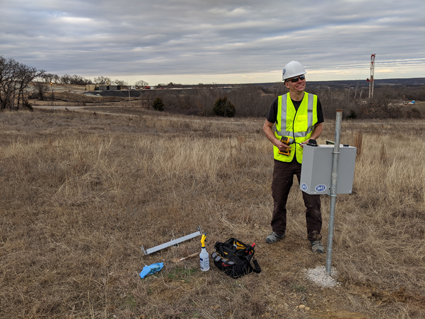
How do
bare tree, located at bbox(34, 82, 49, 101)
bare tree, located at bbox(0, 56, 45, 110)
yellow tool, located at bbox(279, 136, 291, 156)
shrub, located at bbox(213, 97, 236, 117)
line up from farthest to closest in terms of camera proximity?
bare tree, located at bbox(34, 82, 49, 101) < shrub, located at bbox(213, 97, 236, 117) < bare tree, located at bbox(0, 56, 45, 110) < yellow tool, located at bbox(279, 136, 291, 156)

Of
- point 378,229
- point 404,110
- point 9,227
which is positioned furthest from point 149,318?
point 404,110

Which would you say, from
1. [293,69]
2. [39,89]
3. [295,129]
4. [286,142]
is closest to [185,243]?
[286,142]

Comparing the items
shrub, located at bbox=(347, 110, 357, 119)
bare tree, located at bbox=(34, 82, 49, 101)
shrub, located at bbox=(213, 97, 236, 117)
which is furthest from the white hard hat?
bare tree, located at bbox=(34, 82, 49, 101)

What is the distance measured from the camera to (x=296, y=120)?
A: 11.3 ft

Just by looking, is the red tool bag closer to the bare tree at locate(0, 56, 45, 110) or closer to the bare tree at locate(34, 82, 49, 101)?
the bare tree at locate(0, 56, 45, 110)

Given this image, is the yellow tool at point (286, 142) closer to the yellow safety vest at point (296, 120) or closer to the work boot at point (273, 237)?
the yellow safety vest at point (296, 120)

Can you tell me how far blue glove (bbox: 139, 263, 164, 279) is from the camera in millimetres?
3107

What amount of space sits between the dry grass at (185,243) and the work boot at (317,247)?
3.4 inches

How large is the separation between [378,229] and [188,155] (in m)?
4.53

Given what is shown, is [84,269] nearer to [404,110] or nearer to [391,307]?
[391,307]

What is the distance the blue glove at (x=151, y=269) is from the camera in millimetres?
3107

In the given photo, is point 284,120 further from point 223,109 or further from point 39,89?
point 39,89

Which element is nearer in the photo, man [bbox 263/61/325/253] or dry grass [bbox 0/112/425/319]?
dry grass [bbox 0/112/425/319]

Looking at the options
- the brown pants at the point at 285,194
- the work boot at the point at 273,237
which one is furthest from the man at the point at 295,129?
the work boot at the point at 273,237
